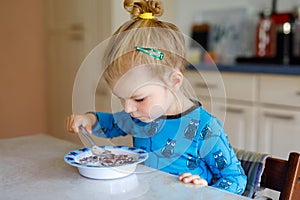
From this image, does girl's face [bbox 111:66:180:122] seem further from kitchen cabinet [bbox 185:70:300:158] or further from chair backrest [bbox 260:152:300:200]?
kitchen cabinet [bbox 185:70:300:158]

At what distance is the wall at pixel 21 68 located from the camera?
317 centimetres

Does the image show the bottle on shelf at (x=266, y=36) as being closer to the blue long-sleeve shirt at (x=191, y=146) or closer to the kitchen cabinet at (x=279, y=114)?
the kitchen cabinet at (x=279, y=114)

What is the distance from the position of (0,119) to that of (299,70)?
216cm

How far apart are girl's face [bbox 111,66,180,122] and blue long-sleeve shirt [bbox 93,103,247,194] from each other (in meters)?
0.08

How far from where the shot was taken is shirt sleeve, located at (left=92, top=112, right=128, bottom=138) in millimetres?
1243

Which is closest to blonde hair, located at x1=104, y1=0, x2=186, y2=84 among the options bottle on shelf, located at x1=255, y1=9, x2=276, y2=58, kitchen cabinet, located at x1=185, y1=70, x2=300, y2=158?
kitchen cabinet, located at x1=185, y1=70, x2=300, y2=158

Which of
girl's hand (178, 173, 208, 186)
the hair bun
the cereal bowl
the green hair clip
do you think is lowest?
girl's hand (178, 173, 208, 186)

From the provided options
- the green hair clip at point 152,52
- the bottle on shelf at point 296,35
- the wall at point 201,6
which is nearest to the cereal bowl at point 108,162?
the green hair clip at point 152,52

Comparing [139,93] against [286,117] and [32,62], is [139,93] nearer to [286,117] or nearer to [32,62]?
[286,117]

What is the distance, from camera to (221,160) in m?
1.00

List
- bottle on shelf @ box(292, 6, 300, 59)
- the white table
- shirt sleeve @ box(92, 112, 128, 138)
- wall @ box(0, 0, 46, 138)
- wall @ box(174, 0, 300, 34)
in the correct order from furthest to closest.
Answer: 1. wall @ box(0, 0, 46, 138)
2. wall @ box(174, 0, 300, 34)
3. bottle on shelf @ box(292, 6, 300, 59)
4. shirt sleeve @ box(92, 112, 128, 138)
5. the white table

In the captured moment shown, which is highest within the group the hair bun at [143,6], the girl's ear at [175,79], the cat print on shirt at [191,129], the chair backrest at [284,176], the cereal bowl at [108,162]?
the hair bun at [143,6]

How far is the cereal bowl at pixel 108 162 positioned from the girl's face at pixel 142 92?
0.10 m

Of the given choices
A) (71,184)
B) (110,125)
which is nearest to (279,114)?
(110,125)
